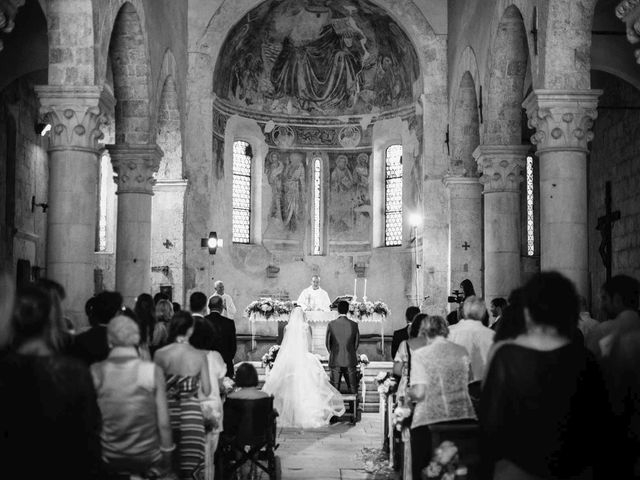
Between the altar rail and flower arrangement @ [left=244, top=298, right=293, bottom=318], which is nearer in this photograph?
flower arrangement @ [left=244, top=298, right=293, bottom=318]

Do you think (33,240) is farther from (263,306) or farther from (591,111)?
(591,111)

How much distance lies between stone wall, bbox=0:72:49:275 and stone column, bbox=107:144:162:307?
2482mm

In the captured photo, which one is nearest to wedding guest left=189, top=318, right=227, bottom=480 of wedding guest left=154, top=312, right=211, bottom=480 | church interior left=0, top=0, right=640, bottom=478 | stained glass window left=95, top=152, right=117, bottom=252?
wedding guest left=154, top=312, right=211, bottom=480

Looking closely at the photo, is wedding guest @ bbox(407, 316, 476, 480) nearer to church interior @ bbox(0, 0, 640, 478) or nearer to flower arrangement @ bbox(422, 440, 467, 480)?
flower arrangement @ bbox(422, 440, 467, 480)

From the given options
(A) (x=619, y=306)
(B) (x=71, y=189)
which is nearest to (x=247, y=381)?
(A) (x=619, y=306)

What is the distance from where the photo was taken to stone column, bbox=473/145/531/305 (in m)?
16.6

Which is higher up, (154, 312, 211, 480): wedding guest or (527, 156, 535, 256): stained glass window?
(527, 156, 535, 256): stained glass window

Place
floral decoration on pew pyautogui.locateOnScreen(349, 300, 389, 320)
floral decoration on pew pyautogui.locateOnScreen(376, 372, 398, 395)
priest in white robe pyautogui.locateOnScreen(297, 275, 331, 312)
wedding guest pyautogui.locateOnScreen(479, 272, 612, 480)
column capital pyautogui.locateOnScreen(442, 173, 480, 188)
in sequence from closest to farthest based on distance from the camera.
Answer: wedding guest pyautogui.locateOnScreen(479, 272, 612, 480) → floral decoration on pew pyautogui.locateOnScreen(376, 372, 398, 395) → floral decoration on pew pyautogui.locateOnScreen(349, 300, 389, 320) → column capital pyautogui.locateOnScreen(442, 173, 480, 188) → priest in white robe pyautogui.locateOnScreen(297, 275, 331, 312)

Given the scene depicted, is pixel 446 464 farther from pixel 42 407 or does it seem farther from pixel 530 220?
pixel 530 220

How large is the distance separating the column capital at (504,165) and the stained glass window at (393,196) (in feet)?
30.8

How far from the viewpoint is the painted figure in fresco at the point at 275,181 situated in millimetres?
26719

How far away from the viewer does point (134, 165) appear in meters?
17.0

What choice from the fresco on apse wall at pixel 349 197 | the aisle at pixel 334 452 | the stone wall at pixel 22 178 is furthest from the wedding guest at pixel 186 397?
the fresco on apse wall at pixel 349 197

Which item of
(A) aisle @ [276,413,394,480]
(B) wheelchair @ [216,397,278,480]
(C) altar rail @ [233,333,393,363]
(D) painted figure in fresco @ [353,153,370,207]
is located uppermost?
(D) painted figure in fresco @ [353,153,370,207]
